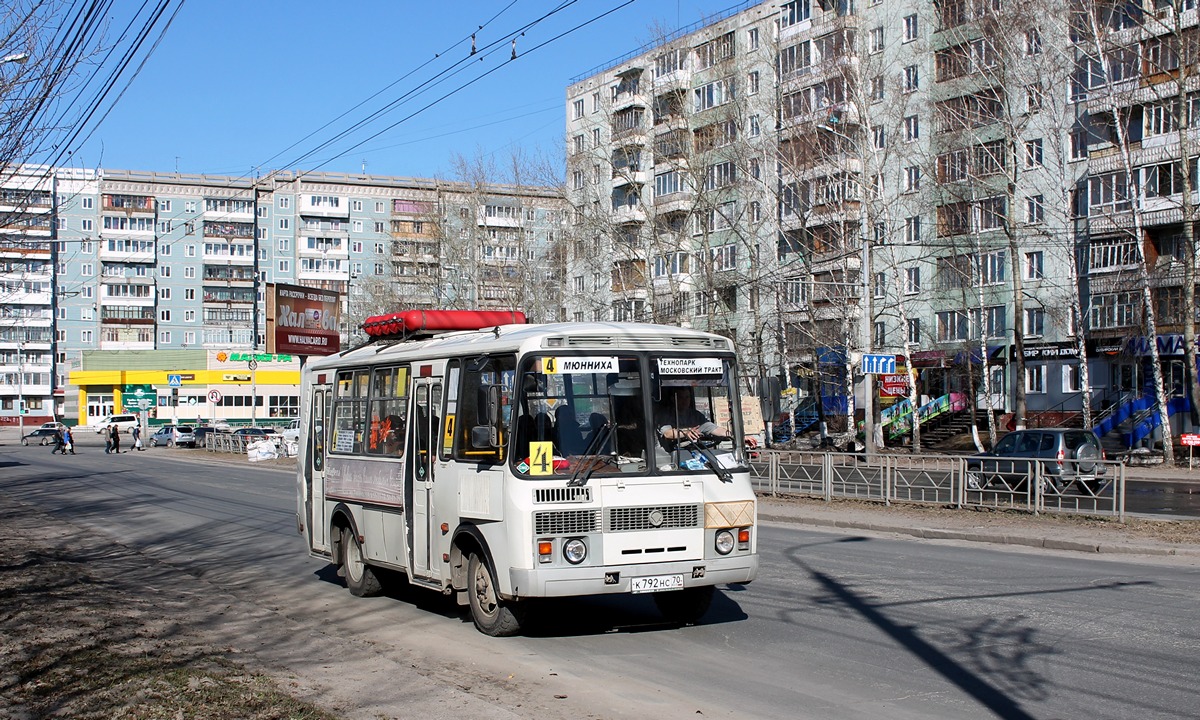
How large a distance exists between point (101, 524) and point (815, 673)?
17.7 meters

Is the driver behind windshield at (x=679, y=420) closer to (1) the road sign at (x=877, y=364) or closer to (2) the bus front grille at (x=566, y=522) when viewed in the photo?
(2) the bus front grille at (x=566, y=522)

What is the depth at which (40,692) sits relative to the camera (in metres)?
7.38

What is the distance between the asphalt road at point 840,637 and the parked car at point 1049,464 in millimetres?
3408

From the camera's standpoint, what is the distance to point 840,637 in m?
9.52

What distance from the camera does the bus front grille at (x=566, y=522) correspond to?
8.96m

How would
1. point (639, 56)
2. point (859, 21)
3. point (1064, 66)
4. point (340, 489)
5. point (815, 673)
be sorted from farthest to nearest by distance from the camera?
1. point (639, 56)
2. point (859, 21)
3. point (1064, 66)
4. point (340, 489)
5. point (815, 673)

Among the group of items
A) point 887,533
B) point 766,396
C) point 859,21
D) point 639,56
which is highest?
point 639,56

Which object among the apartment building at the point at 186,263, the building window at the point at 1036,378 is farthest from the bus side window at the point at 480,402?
the apartment building at the point at 186,263

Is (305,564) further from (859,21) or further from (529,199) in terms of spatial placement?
(529,199)

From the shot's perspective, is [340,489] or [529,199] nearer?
[340,489]

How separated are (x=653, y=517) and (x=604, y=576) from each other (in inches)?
24.8

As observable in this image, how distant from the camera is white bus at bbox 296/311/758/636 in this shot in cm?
905

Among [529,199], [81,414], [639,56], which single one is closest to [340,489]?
[529,199]

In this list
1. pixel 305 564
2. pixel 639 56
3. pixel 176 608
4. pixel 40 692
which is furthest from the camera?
pixel 639 56
